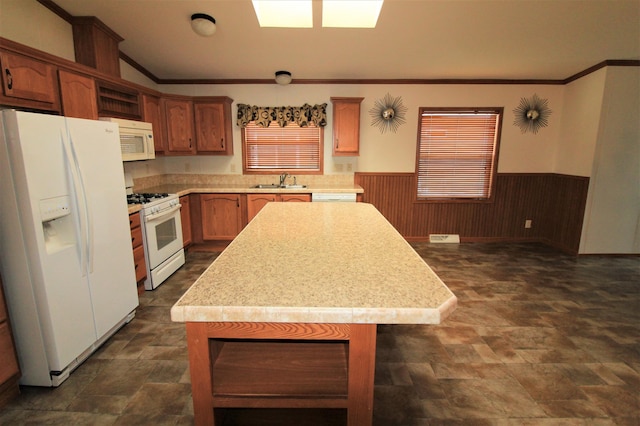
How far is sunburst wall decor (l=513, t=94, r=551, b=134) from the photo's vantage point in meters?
4.48

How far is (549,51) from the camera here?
3.29m

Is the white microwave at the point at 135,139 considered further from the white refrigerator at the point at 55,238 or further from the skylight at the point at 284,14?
the skylight at the point at 284,14

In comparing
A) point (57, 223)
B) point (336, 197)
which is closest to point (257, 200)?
point (336, 197)

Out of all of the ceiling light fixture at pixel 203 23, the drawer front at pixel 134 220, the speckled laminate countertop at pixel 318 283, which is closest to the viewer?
the speckled laminate countertop at pixel 318 283

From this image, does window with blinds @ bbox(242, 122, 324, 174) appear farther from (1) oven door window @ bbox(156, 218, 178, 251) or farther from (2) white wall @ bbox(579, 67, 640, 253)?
(2) white wall @ bbox(579, 67, 640, 253)

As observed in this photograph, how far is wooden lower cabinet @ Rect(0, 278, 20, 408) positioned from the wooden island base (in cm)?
126

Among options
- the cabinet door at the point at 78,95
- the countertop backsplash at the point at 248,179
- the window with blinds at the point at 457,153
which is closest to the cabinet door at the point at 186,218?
the countertop backsplash at the point at 248,179

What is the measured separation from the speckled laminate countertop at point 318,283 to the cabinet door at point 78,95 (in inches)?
73.4

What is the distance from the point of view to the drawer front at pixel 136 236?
2.78m

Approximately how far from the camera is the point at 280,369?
125 cm

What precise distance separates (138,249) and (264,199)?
1672 mm

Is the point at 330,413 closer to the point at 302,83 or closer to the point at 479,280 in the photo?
the point at 479,280

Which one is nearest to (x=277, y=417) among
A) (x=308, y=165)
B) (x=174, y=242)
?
(x=174, y=242)

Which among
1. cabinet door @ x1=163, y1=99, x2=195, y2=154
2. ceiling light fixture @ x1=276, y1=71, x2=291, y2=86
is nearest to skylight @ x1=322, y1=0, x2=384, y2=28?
ceiling light fixture @ x1=276, y1=71, x2=291, y2=86
